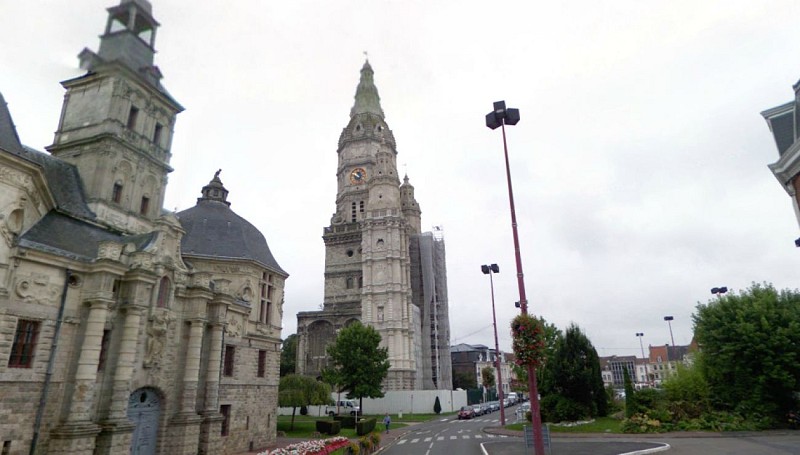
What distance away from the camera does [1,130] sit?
52.4ft

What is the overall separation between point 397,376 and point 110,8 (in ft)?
158

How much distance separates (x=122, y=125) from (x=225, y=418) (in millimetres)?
17180

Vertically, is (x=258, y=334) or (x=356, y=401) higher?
(x=258, y=334)

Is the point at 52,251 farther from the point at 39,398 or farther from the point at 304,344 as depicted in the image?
the point at 304,344

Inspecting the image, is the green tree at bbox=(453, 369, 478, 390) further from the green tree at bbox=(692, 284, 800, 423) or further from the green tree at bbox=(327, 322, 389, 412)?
the green tree at bbox=(692, 284, 800, 423)

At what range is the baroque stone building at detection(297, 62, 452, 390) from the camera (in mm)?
60344

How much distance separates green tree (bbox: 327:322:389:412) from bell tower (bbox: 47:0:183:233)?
2481 cm

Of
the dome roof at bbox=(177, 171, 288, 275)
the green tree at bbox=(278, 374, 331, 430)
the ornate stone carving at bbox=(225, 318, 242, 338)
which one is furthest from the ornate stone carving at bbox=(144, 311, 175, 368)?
the green tree at bbox=(278, 374, 331, 430)

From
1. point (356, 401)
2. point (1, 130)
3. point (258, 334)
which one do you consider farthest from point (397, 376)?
point (1, 130)

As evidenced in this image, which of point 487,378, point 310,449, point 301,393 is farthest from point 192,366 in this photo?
point 487,378

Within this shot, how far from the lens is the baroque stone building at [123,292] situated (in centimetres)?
1537

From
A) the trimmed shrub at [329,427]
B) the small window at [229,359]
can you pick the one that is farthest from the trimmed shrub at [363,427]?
the small window at [229,359]

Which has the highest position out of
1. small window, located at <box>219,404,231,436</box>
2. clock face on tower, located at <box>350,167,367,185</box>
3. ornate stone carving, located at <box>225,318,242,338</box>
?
clock face on tower, located at <box>350,167,367,185</box>

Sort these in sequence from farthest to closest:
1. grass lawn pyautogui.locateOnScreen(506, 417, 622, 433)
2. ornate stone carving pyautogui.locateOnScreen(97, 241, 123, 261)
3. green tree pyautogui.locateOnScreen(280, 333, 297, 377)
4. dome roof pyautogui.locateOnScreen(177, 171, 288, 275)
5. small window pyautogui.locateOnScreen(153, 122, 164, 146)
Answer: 1. green tree pyautogui.locateOnScreen(280, 333, 297, 377)
2. dome roof pyautogui.locateOnScreen(177, 171, 288, 275)
3. grass lawn pyautogui.locateOnScreen(506, 417, 622, 433)
4. small window pyautogui.locateOnScreen(153, 122, 164, 146)
5. ornate stone carving pyautogui.locateOnScreen(97, 241, 123, 261)
